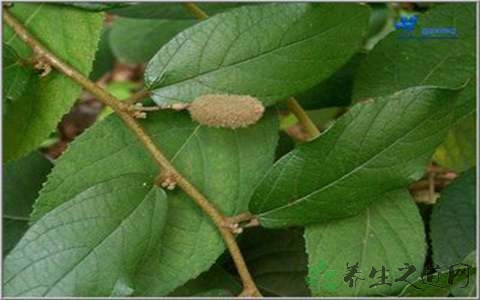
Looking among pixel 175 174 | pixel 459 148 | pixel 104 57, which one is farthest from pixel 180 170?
pixel 104 57

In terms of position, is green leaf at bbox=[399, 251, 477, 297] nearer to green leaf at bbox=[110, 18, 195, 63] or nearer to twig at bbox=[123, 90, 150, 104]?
twig at bbox=[123, 90, 150, 104]

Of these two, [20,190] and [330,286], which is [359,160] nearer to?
[330,286]

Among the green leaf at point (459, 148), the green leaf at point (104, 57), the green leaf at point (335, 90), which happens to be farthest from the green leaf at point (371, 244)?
the green leaf at point (104, 57)

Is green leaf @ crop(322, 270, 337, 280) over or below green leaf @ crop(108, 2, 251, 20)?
below

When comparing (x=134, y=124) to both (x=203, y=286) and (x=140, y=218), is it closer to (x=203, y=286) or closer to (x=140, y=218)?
(x=140, y=218)

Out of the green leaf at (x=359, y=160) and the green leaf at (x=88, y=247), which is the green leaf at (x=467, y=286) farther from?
the green leaf at (x=88, y=247)

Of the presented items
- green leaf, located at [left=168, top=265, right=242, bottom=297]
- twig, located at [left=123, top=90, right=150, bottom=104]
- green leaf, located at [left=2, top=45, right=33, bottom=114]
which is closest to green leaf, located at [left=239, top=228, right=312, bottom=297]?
green leaf, located at [left=168, top=265, right=242, bottom=297]
